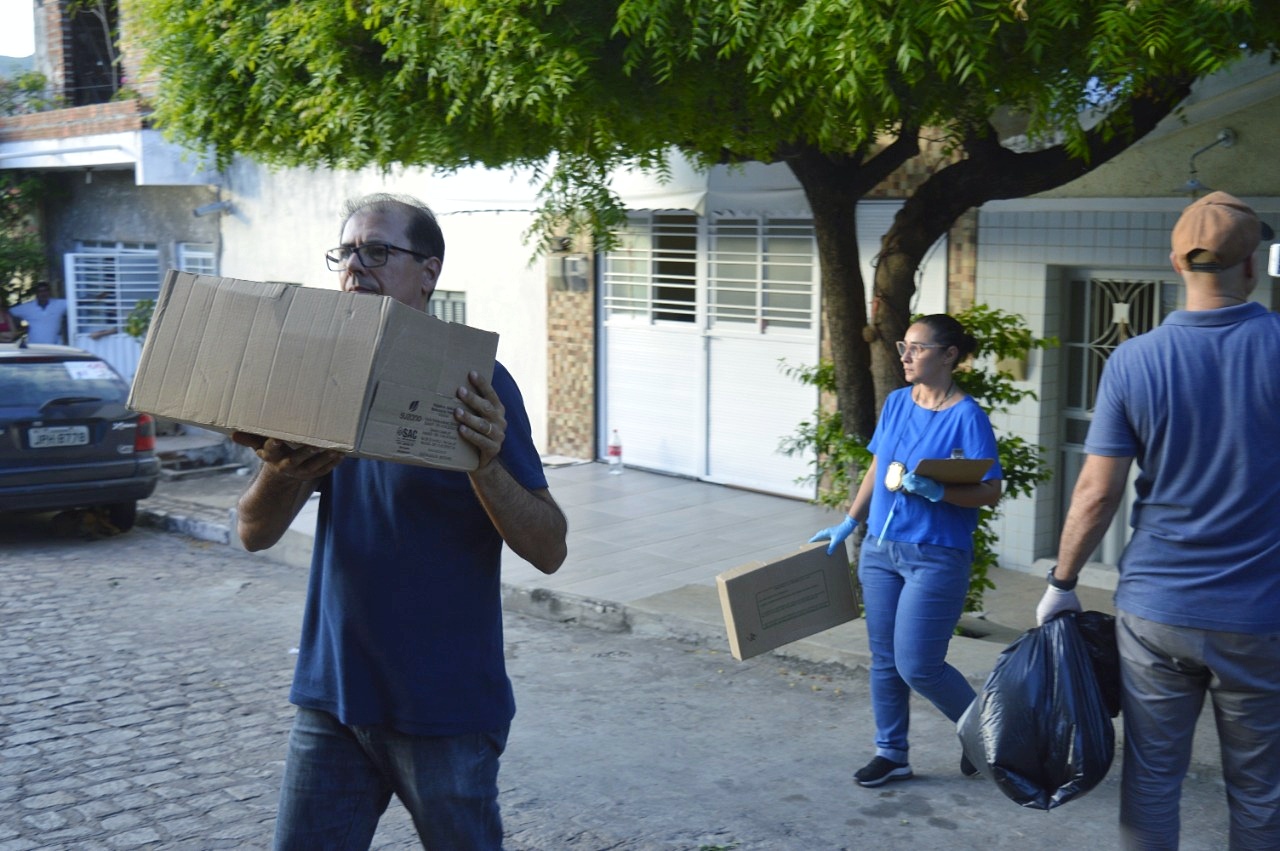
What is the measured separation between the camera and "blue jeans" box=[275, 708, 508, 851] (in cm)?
295

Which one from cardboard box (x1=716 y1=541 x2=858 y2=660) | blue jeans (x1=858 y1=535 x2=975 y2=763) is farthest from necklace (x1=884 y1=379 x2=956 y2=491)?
cardboard box (x1=716 y1=541 x2=858 y2=660)

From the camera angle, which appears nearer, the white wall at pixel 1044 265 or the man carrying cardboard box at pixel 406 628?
the man carrying cardboard box at pixel 406 628

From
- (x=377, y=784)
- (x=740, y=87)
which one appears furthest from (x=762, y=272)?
(x=377, y=784)

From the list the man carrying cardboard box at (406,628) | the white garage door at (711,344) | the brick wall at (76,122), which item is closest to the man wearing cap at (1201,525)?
the man carrying cardboard box at (406,628)

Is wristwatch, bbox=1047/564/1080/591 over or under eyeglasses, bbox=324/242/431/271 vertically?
under

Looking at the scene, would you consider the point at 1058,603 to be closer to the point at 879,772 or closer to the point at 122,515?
the point at 879,772

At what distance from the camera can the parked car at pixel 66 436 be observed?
10.2 m

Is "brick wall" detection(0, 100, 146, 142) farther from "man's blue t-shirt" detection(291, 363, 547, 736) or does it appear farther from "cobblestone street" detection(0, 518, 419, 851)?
"man's blue t-shirt" detection(291, 363, 547, 736)

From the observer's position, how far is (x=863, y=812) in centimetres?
515

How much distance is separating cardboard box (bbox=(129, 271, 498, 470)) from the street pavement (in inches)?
101

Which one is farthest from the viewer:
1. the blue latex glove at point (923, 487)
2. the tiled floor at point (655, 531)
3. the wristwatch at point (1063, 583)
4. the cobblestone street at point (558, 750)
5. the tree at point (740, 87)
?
the tiled floor at point (655, 531)

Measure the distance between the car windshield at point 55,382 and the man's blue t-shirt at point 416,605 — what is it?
8289 millimetres

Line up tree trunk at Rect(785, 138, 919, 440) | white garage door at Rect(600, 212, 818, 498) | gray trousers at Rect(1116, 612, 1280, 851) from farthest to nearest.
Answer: white garage door at Rect(600, 212, 818, 498) → tree trunk at Rect(785, 138, 919, 440) → gray trousers at Rect(1116, 612, 1280, 851)

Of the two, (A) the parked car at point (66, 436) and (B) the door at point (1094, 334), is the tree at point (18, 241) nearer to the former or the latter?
(A) the parked car at point (66, 436)
